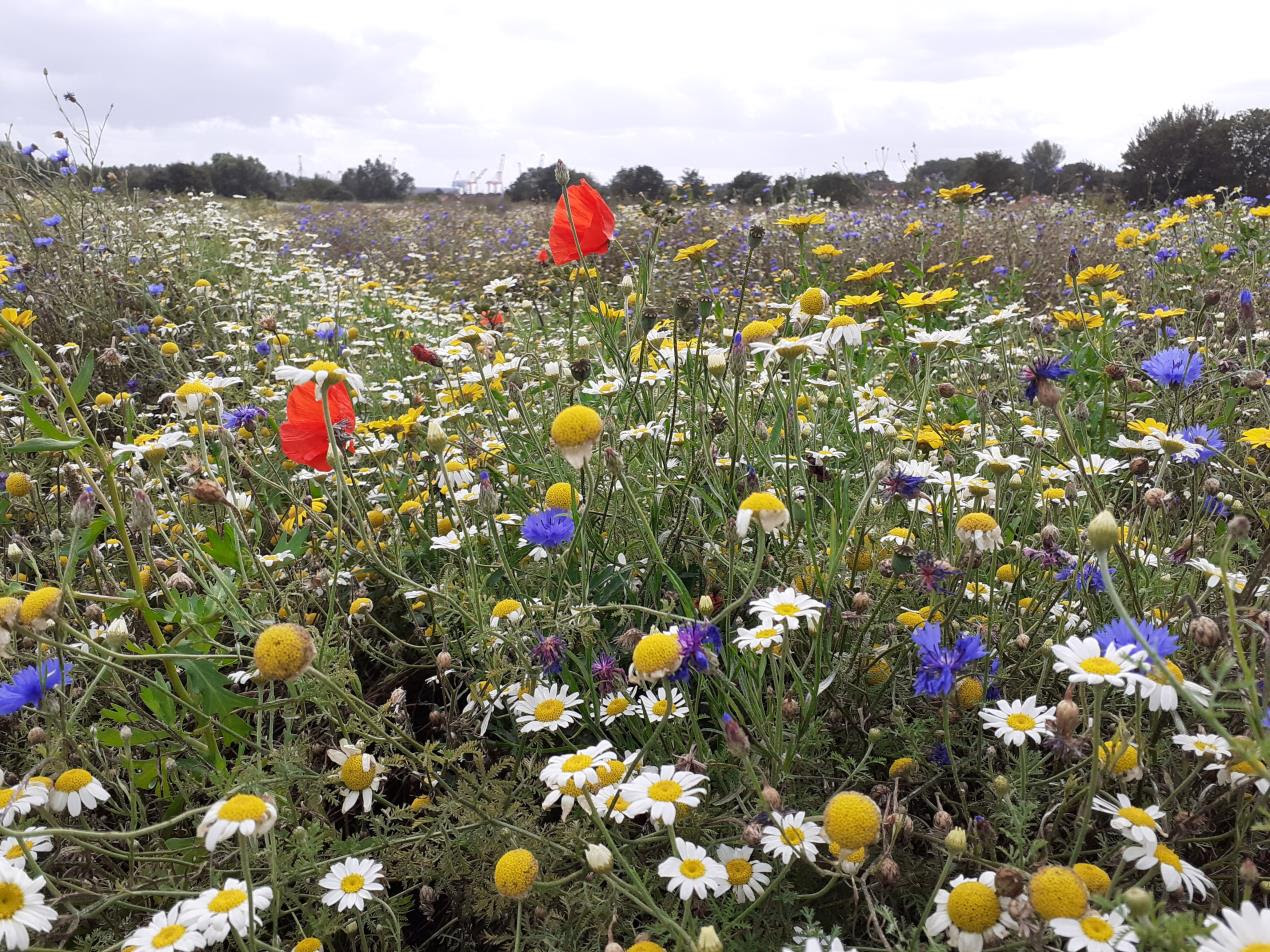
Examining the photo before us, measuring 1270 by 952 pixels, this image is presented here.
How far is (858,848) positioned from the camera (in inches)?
41.1

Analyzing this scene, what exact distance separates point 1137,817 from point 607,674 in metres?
0.81

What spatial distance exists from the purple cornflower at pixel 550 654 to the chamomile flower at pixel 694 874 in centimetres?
43

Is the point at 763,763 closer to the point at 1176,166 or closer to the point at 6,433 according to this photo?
the point at 6,433

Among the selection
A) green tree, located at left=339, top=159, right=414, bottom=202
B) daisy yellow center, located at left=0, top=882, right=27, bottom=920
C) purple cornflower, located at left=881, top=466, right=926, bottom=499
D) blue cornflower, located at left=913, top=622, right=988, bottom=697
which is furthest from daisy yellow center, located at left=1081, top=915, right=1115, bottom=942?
green tree, located at left=339, top=159, right=414, bottom=202

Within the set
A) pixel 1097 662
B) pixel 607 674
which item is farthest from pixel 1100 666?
pixel 607 674

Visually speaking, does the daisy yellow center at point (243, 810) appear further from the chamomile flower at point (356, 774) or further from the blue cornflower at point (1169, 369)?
the blue cornflower at point (1169, 369)

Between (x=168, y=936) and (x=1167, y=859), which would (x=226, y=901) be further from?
(x=1167, y=859)

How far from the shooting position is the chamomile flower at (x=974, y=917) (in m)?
0.97

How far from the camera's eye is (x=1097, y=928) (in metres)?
0.90

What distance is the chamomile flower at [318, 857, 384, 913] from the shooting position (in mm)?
1268

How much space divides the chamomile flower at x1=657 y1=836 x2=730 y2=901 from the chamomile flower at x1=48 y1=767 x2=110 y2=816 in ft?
3.13

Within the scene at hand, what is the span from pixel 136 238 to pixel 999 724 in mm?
6310

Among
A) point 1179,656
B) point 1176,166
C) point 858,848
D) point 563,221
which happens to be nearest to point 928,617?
point 1179,656

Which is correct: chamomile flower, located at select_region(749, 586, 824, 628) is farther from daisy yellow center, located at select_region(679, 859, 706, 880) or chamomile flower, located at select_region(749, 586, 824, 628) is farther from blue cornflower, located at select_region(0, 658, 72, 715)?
blue cornflower, located at select_region(0, 658, 72, 715)
